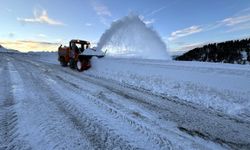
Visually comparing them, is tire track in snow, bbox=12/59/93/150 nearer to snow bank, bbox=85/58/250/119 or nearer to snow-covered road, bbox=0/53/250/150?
snow-covered road, bbox=0/53/250/150

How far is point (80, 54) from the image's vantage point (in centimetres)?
1576

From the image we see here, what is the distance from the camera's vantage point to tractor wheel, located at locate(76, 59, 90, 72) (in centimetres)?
1562

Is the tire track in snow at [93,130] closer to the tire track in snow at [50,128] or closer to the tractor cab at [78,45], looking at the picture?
the tire track in snow at [50,128]

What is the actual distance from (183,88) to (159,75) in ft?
8.22

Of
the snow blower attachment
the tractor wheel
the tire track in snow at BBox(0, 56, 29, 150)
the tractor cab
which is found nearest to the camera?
the tire track in snow at BBox(0, 56, 29, 150)

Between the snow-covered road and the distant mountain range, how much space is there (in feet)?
86.4

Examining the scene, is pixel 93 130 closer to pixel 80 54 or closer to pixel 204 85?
pixel 204 85

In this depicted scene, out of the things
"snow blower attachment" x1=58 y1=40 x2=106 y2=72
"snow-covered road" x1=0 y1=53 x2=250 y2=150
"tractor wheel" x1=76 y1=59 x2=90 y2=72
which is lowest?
"snow-covered road" x1=0 y1=53 x2=250 y2=150

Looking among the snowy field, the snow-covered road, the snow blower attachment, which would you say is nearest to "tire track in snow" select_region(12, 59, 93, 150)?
the snow-covered road

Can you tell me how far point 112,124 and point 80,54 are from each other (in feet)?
39.3

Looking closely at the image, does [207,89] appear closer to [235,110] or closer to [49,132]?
[235,110]

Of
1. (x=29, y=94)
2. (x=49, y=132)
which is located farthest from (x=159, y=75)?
(x=49, y=132)

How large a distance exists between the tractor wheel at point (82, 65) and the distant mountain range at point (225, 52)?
21.1 m

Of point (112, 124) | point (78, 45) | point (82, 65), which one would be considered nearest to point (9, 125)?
point (112, 124)
